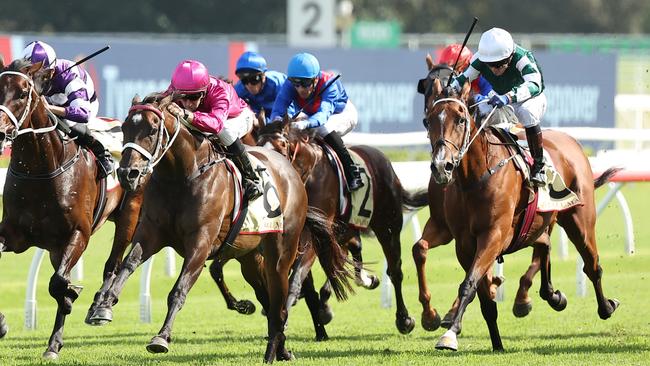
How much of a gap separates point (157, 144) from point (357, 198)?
2711 mm

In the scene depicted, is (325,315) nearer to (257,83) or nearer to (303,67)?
(303,67)

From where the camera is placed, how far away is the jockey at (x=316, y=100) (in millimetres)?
8367

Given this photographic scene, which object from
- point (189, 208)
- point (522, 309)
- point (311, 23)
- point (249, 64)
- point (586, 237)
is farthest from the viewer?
point (311, 23)

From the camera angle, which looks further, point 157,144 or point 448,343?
point 448,343

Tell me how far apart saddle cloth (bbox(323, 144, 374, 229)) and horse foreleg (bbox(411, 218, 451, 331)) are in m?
0.58

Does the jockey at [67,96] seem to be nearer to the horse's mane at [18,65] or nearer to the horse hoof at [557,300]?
Answer: the horse's mane at [18,65]

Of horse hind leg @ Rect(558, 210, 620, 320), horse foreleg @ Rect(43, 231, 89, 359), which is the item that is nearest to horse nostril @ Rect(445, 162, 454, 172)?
horse hind leg @ Rect(558, 210, 620, 320)

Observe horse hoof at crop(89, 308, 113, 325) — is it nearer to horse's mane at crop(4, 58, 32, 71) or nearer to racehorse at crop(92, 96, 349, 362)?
racehorse at crop(92, 96, 349, 362)

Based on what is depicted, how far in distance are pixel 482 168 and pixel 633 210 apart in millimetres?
7517

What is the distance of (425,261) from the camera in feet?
26.7

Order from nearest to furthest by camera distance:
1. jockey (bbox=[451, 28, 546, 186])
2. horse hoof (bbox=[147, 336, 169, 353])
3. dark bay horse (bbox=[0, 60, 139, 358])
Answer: horse hoof (bbox=[147, 336, 169, 353])
dark bay horse (bbox=[0, 60, 139, 358])
jockey (bbox=[451, 28, 546, 186])

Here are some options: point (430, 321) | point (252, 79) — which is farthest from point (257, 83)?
point (430, 321)

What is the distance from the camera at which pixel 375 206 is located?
889 cm

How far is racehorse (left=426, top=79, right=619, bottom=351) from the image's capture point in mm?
6625
